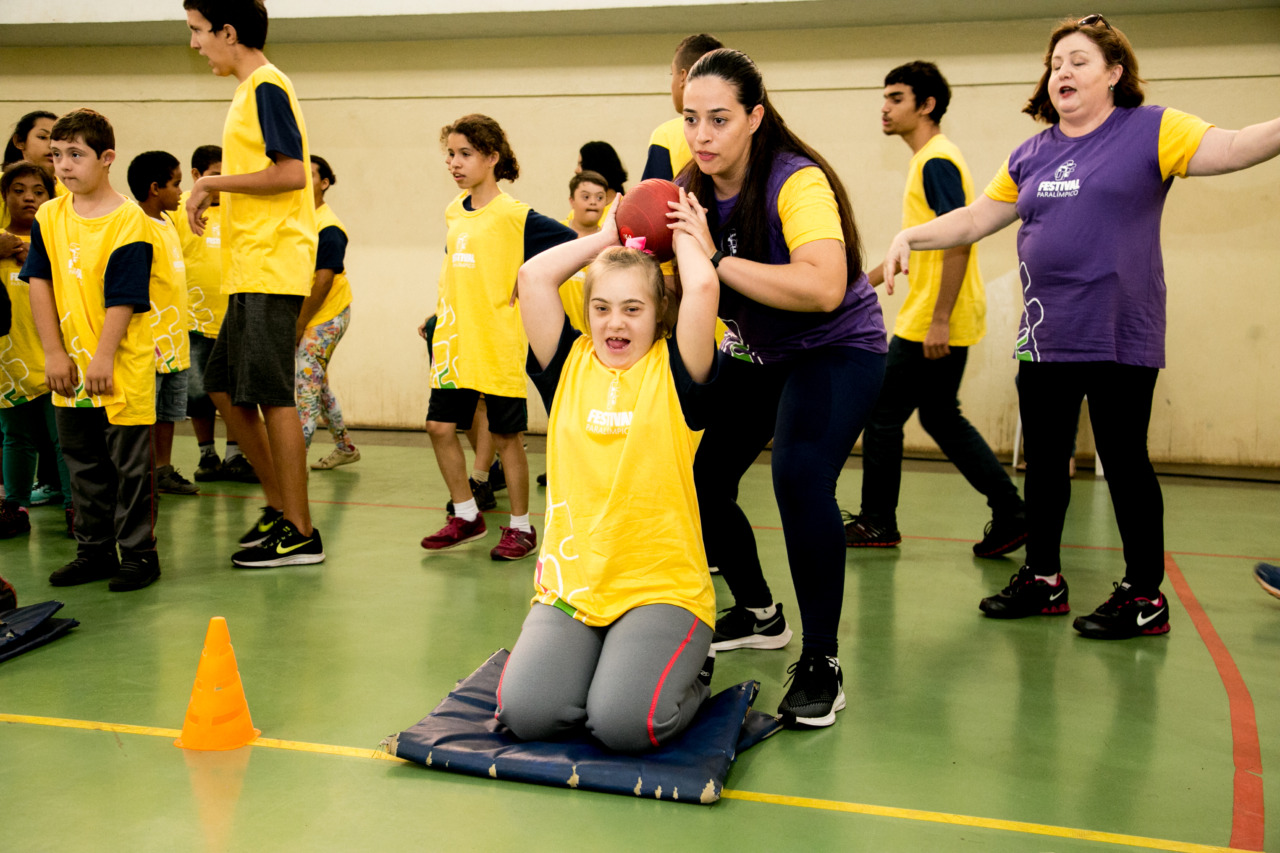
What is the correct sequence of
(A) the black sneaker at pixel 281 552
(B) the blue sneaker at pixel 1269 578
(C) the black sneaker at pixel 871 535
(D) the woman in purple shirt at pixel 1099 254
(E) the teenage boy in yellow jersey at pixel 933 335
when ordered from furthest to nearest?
(C) the black sneaker at pixel 871 535, (E) the teenage boy in yellow jersey at pixel 933 335, (A) the black sneaker at pixel 281 552, (B) the blue sneaker at pixel 1269 578, (D) the woman in purple shirt at pixel 1099 254

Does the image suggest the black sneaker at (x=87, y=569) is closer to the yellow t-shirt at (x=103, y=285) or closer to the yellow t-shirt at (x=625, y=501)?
the yellow t-shirt at (x=103, y=285)

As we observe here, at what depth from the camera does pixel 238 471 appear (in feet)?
19.5

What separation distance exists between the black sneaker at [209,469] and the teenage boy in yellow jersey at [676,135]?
12.1ft

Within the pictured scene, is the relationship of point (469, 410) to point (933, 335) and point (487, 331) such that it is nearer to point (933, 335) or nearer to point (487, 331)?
point (487, 331)

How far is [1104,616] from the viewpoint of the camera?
129 inches

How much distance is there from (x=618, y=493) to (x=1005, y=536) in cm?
255

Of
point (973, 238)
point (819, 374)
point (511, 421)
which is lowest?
point (511, 421)

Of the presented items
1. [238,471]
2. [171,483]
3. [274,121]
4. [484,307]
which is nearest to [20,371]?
[171,483]

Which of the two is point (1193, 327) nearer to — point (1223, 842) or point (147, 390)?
point (1223, 842)

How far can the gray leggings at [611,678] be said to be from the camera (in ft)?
7.34

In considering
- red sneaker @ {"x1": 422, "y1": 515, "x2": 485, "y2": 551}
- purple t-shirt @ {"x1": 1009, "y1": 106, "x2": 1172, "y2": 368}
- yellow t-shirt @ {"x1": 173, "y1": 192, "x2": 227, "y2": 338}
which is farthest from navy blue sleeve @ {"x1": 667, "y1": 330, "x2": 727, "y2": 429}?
yellow t-shirt @ {"x1": 173, "y1": 192, "x2": 227, "y2": 338}

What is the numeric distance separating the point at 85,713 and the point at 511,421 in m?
2.12

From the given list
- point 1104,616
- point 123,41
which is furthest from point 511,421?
point 123,41

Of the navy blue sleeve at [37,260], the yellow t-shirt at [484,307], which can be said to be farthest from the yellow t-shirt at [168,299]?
the yellow t-shirt at [484,307]
